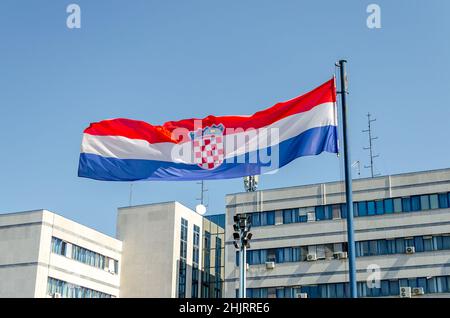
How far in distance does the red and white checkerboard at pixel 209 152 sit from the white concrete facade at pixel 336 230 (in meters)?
44.3

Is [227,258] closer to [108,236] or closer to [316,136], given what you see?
[108,236]

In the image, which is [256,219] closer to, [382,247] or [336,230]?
[336,230]

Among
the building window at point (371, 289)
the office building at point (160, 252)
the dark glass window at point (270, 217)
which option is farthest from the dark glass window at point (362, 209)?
the office building at point (160, 252)

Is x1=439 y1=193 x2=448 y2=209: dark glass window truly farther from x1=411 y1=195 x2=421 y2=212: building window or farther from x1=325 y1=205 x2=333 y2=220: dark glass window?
x1=325 y1=205 x2=333 y2=220: dark glass window

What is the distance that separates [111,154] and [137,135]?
847mm

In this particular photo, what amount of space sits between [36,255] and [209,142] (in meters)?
44.4

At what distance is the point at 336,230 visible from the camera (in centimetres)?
6231

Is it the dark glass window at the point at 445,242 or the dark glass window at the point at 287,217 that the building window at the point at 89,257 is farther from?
the dark glass window at the point at 445,242

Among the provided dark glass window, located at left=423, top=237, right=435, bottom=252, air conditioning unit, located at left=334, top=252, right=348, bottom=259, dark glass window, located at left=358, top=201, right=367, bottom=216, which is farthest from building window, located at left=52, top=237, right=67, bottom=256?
dark glass window, located at left=423, top=237, right=435, bottom=252

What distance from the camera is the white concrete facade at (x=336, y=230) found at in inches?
Result: 2309

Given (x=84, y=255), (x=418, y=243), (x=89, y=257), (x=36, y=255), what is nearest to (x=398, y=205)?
(x=418, y=243)

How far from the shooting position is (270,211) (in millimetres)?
65438

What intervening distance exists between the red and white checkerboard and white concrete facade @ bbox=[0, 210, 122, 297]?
43.2 metres

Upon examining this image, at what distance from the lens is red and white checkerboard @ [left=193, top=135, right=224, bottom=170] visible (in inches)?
697
